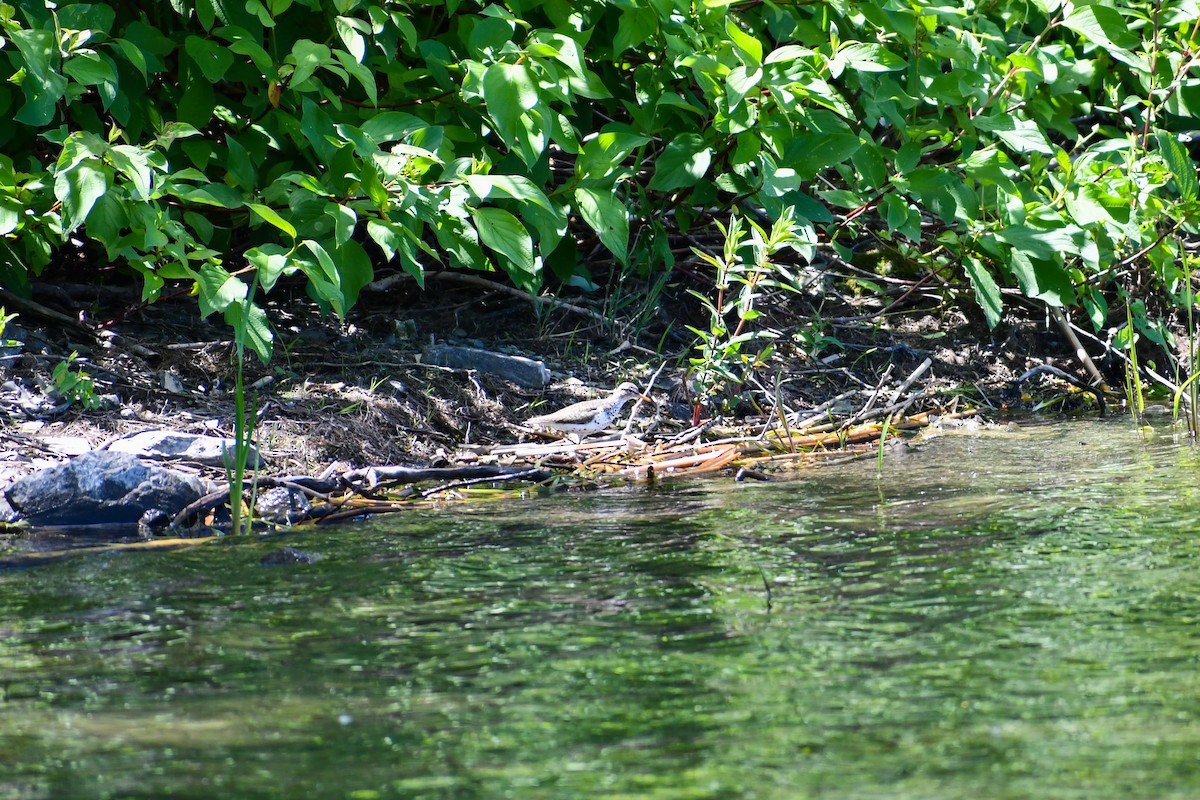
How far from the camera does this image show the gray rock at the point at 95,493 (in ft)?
11.0

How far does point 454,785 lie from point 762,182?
337 cm

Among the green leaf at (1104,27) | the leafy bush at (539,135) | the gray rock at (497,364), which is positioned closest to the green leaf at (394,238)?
the leafy bush at (539,135)

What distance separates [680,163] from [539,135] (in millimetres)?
822

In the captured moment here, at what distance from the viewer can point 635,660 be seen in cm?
202

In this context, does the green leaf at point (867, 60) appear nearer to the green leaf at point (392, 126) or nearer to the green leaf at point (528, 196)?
the green leaf at point (528, 196)

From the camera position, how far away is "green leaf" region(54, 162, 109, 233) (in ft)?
11.4

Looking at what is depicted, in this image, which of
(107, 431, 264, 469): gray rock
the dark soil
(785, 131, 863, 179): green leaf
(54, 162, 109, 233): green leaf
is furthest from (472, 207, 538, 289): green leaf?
(785, 131, 863, 179): green leaf

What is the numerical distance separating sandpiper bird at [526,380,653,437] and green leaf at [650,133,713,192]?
0.79m

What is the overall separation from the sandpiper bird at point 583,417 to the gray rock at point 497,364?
0.19 metres

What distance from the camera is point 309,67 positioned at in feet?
12.1

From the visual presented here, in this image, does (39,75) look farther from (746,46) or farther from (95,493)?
(746,46)

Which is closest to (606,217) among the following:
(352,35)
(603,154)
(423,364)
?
(603,154)

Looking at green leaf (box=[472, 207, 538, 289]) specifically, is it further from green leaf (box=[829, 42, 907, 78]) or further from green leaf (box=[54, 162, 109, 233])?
green leaf (box=[829, 42, 907, 78])

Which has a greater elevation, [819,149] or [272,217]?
[819,149]
